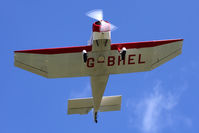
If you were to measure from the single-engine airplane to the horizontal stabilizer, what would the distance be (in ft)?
8.58

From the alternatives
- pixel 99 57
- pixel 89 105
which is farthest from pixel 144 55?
pixel 89 105

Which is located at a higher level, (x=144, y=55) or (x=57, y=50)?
(x=57, y=50)

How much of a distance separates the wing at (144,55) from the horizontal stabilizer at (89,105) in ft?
13.1

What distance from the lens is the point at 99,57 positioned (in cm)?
2088

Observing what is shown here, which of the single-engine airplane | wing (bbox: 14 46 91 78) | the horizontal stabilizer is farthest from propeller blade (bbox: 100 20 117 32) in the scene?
the horizontal stabilizer

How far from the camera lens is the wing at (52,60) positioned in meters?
21.1

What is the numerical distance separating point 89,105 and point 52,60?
18.0ft

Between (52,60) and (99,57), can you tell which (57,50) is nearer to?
(52,60)

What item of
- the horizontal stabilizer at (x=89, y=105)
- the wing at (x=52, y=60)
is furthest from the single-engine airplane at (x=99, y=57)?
the horizontal stabilizer at (x=89, y=105)

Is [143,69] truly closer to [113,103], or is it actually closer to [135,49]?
[135,49]

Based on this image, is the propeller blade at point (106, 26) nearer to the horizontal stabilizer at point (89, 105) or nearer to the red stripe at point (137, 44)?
the red stripe at point (137, 44)

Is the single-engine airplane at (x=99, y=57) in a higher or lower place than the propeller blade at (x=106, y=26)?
lower

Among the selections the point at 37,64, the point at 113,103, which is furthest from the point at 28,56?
the point at 113,103

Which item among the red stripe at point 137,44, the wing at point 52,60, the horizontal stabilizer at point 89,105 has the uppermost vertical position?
the red stripe at point 137,44
